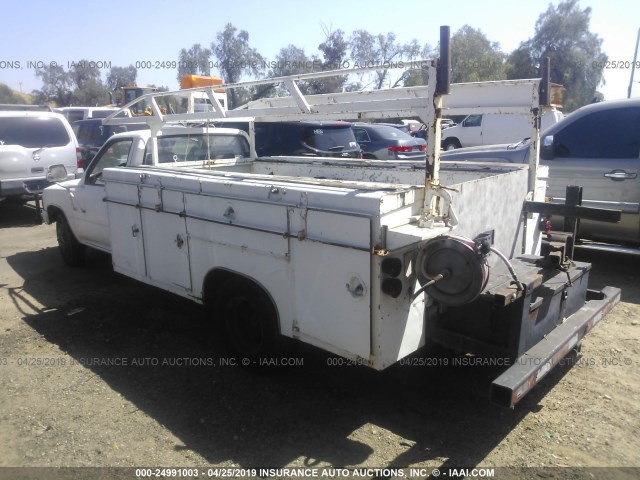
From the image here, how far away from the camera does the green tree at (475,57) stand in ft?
114

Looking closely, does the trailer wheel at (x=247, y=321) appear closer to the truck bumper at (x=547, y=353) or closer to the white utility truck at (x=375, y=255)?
the white utility truck at (x=375, y=255)

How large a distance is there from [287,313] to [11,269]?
5.21 meters

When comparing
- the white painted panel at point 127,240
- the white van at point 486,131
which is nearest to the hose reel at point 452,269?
the white painted panel at point 127,240

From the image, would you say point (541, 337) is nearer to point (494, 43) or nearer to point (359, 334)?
point (359, 334)

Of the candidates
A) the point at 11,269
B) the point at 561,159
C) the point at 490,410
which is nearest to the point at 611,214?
the point at 490,410

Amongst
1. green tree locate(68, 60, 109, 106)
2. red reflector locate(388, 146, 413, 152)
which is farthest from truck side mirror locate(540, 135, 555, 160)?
green tree locate(68, 60, 109, 106)

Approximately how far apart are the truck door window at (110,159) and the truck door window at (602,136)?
502 cm

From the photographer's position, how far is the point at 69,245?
6.77 m

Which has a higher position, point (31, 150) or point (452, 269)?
point (31, 150)

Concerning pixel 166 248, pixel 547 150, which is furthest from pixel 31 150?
pixel 547 150

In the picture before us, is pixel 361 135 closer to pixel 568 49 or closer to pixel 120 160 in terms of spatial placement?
pixel 120 160

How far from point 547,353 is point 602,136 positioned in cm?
415

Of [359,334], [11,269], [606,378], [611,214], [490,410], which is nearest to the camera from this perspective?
[359,334]

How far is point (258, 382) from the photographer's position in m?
3.88
